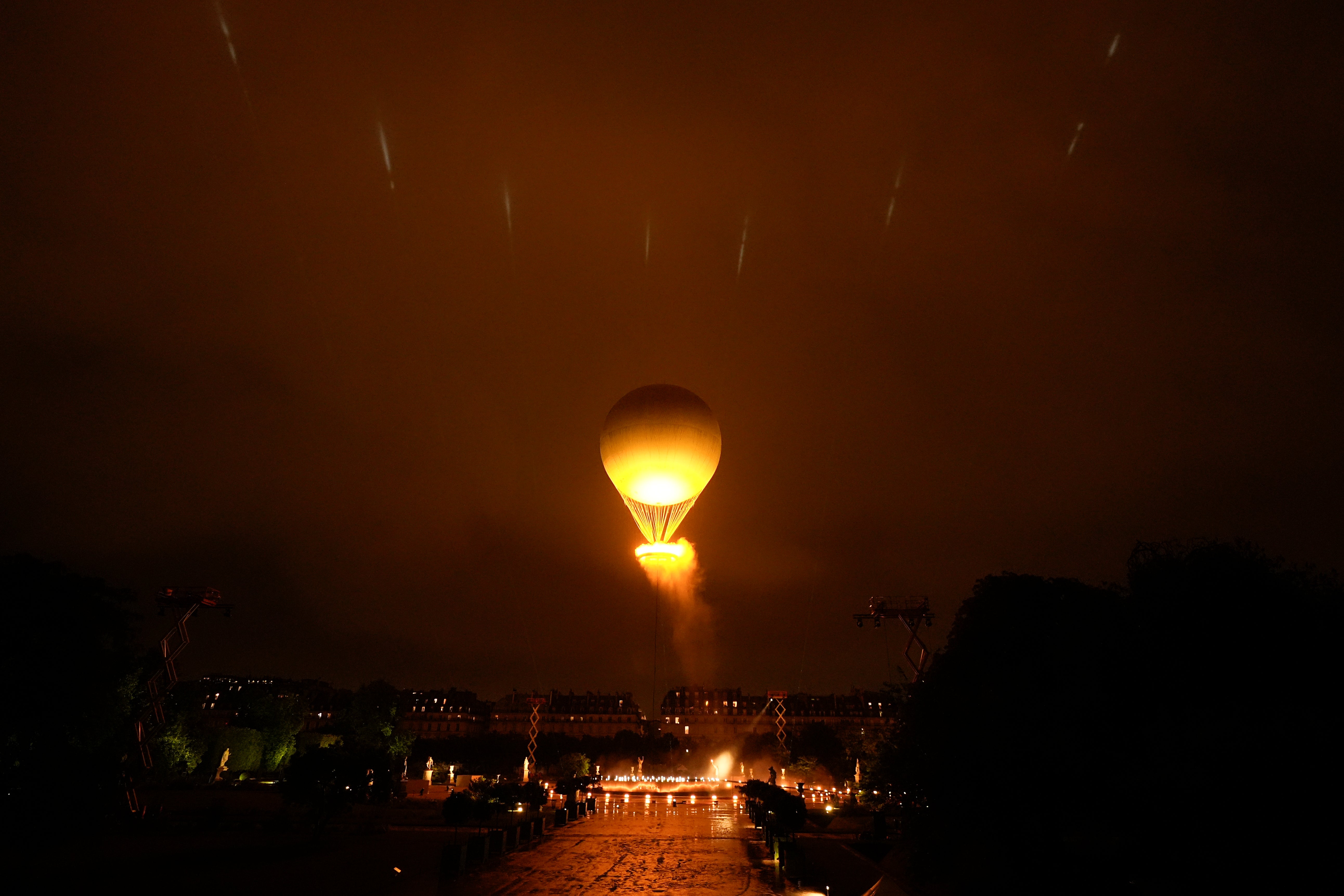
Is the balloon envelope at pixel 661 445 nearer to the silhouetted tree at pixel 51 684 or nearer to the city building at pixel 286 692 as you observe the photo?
the silhouetted tree at pixel 51 684

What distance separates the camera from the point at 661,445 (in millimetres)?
22422

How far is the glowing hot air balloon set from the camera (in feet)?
73.7

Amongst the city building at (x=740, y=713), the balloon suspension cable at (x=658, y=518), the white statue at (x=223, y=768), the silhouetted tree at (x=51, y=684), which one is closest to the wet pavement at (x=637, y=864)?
the silhouetted tree at (x=51, y=684)

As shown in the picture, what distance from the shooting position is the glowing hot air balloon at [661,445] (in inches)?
885

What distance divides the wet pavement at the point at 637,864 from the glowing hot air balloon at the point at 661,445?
32.8ft

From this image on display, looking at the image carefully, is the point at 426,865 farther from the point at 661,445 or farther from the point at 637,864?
the point at 661,445

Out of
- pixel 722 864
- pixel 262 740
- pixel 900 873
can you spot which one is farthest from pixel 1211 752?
pixel 262 740

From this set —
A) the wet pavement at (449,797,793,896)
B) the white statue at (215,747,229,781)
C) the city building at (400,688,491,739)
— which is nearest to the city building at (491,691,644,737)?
the city building at (400,688,491,739)

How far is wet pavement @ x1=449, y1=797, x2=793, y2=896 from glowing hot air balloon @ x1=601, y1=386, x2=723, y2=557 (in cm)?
1001

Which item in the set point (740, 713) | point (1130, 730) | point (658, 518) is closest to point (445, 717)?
point (740, 713)

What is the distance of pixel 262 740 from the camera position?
6594cm

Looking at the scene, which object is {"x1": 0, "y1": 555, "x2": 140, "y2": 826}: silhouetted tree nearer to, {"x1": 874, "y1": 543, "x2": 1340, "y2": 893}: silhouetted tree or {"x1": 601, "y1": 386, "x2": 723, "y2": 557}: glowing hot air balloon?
{"x1": 601, "y1": 386, "x2": 723, "y2": 557}: glowing hot air balloon

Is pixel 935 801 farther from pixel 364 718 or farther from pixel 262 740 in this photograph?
pixel 262 740

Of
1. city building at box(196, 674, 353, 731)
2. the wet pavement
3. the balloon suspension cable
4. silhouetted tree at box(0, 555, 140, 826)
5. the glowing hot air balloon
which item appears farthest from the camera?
city building at box(196, 674, 353, 731)
